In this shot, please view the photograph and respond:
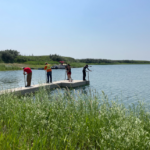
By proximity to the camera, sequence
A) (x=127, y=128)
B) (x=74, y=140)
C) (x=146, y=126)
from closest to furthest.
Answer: (x=127, y=128) < (x=74, y=140) < (x=146, y=126)

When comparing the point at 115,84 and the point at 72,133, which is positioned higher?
the point at 72,133

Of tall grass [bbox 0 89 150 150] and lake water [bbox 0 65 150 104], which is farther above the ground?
tall grass [bbox 0 89 150 150]

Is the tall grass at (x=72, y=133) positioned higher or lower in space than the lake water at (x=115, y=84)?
higher

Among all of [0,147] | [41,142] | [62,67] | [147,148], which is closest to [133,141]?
[147,148]

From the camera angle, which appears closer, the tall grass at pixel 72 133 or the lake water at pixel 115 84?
the tall grass at pixel 72 133

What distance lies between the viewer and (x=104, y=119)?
3.55 meters

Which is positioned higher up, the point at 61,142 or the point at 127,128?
the point at 127,128

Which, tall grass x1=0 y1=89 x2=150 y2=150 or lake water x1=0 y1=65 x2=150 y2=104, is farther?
lake water x1=0 y1=65 x2=150 y2=104

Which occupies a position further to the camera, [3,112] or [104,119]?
[3,112]

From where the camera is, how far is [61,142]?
292cm

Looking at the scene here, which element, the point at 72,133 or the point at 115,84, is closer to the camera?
the point at 72,133

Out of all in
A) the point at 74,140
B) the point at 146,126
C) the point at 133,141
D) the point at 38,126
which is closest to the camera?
the point at 133,141

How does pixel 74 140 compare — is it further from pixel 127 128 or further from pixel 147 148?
pixel 147 148

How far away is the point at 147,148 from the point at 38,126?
6.75ft
